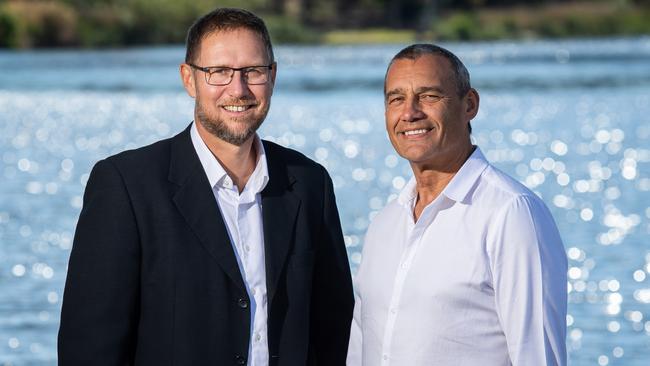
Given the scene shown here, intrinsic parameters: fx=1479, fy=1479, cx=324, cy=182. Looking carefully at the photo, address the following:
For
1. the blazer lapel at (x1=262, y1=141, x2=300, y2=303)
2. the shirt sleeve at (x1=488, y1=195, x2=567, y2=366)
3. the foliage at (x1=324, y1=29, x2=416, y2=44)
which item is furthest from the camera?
the foliage at (x1=324, y1=29, x2=416, y2=44)

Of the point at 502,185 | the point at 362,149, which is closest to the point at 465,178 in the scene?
the point at 502,185

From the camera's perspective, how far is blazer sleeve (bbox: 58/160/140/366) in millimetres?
3477

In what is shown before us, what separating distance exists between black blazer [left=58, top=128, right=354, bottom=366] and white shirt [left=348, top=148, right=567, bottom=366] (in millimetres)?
256

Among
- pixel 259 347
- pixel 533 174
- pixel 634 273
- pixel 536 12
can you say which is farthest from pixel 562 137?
pixel 536 12

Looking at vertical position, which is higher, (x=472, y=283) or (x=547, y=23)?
(x=547, y=23)

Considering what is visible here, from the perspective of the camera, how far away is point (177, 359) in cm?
352

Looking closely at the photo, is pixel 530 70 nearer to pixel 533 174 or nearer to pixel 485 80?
pixel 485 80

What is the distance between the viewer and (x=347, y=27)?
90438mm

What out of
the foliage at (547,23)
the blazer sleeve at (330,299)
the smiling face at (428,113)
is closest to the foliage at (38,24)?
the foliage at (547,23)

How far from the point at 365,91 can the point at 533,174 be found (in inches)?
663

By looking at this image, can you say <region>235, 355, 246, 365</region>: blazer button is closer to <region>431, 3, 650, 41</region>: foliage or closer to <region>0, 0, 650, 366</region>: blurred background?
<region>0, 0, 650, 366</region>: blurred background

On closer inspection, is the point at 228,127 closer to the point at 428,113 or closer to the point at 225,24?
the point at 225,24

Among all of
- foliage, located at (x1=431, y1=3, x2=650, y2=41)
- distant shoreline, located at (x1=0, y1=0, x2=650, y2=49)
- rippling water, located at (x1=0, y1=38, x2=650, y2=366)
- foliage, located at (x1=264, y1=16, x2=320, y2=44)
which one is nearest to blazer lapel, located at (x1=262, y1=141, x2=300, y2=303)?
rippling water, located at (x1=0, y1=38, x2=650, y2=366)

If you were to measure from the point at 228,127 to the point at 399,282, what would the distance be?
56 centimetres
